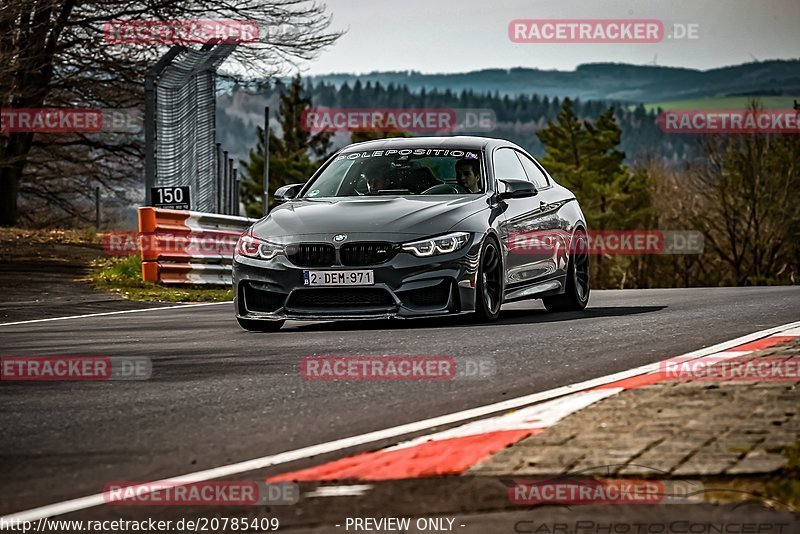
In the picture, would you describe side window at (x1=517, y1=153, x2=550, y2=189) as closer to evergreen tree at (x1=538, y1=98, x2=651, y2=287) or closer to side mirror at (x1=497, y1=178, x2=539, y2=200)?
side mirror at (x1=497, y1=178, x2=539, y2=200)

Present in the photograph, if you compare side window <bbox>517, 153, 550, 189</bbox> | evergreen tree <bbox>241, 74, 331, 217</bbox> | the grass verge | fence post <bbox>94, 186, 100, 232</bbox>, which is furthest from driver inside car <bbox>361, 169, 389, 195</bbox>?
evergreen tree <bbox>241, 74, 331, 217</bbox>

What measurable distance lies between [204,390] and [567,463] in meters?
3.18

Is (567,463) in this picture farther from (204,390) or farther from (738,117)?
(738,117)

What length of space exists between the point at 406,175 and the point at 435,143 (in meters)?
0.70

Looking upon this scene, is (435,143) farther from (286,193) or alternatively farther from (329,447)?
(329,447)

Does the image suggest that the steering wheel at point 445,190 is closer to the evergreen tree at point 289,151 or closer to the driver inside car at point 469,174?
the driver inside car at point 469,174

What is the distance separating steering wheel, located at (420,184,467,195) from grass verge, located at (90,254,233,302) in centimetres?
646

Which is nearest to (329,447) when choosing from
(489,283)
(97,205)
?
(489,283)

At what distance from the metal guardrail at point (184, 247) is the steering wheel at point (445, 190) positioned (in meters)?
7.59

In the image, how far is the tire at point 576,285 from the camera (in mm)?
13734

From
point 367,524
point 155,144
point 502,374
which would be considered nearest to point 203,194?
point 155,144

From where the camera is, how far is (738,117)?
64.2 meters

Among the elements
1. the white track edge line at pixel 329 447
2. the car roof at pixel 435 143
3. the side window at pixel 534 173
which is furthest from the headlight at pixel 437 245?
the white track edge line at pixel 329 447

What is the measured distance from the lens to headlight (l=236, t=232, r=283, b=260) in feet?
37.5
